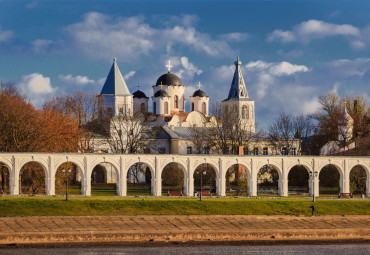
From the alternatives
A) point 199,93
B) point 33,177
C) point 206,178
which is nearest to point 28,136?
point 33,177

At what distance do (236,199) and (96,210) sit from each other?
33.0 feet

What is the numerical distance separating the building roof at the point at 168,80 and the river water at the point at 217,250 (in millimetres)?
53793

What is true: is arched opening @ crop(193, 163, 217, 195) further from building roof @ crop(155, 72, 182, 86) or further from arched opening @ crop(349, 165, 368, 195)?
building roof @ crop(155, 72, 182, 86)

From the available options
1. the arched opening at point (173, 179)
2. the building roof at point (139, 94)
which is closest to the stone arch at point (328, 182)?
the arched opening at point (173, 179)

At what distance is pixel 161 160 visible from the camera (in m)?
54.6

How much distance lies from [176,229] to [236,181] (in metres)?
25.1

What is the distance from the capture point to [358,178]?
62.2 meters

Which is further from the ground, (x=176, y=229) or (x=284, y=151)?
(x=284, y=151)

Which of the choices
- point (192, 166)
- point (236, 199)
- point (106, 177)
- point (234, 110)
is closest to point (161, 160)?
→ point (192, 166)

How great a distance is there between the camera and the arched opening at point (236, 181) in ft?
193

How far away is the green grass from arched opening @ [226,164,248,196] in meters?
9.53

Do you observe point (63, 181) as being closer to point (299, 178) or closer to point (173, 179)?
point (173, 179)

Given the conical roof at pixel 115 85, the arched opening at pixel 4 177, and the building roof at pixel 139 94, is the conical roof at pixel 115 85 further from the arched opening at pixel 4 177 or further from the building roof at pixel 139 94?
the arched opening at pixel 4 177

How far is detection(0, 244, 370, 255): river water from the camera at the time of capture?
120ft
